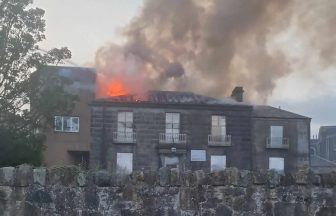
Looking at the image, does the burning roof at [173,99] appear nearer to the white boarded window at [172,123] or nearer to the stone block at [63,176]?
the white boarded window at [172,123]

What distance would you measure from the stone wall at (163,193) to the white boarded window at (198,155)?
1630 inches

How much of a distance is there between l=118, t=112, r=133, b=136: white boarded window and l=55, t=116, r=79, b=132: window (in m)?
4.77

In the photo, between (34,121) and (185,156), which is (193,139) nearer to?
(185,156)

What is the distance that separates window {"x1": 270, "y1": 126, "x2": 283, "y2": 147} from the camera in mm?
52500

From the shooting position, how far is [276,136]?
52719 mm

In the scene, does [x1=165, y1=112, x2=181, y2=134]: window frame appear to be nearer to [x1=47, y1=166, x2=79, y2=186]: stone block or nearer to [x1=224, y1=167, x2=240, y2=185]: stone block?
[x1=224, y1=167, x2=240, y2=185]: stone block

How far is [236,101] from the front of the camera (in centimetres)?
5184

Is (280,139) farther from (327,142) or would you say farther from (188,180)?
(188,180)

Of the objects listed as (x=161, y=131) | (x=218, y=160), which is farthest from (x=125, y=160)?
(x=218, y=160)

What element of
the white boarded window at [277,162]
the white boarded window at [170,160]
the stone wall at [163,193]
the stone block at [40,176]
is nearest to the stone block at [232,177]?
the stone wall at [163,193]

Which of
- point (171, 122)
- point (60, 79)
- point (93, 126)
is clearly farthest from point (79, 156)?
point (60, 79)

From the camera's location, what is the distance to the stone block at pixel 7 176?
26.0 feet

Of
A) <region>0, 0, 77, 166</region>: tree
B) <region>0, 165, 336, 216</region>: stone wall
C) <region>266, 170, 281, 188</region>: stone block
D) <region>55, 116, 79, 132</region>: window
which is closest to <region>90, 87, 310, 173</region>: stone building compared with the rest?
<region>55, 116, 79, 132</region>: window

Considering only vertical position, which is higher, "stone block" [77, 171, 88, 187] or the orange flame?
the orange flame
